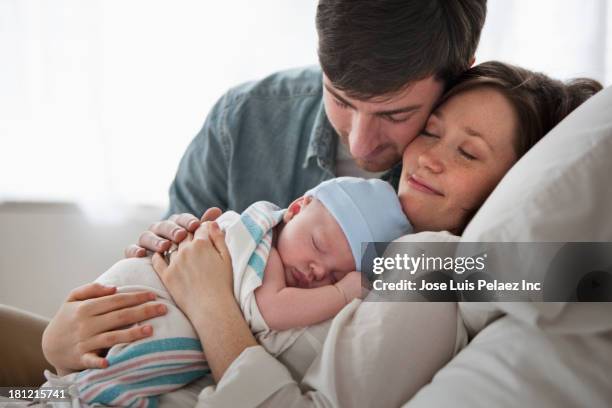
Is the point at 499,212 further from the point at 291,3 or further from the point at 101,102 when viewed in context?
the point at 101,102

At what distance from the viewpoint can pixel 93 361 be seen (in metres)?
1.01

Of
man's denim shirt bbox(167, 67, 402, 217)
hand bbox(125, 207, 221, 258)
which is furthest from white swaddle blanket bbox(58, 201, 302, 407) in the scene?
man's denim shirt bbox(167, 67, 402, 217)

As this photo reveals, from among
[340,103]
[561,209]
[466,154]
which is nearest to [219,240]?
[340,103]

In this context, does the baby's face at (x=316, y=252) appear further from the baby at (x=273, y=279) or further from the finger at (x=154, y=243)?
the finger at (x=154, y=243)

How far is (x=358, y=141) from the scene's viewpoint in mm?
1314

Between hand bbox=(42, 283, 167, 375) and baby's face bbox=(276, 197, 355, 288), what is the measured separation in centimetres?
24

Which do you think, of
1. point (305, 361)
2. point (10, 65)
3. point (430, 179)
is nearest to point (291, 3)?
point (10, 65)

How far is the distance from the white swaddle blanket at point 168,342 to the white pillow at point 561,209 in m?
0.35

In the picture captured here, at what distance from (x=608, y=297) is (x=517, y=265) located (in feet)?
0.43

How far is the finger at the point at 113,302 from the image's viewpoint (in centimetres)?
107

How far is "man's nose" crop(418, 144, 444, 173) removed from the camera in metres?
1.18

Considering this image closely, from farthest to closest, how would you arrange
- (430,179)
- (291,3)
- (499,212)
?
(291,3)
(430,179)
(499,212)

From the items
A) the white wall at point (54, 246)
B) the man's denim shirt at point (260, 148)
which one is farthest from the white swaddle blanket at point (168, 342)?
the white wall at point (54, 246)

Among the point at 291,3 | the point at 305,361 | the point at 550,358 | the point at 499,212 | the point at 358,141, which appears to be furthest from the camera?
the point at 291,3
